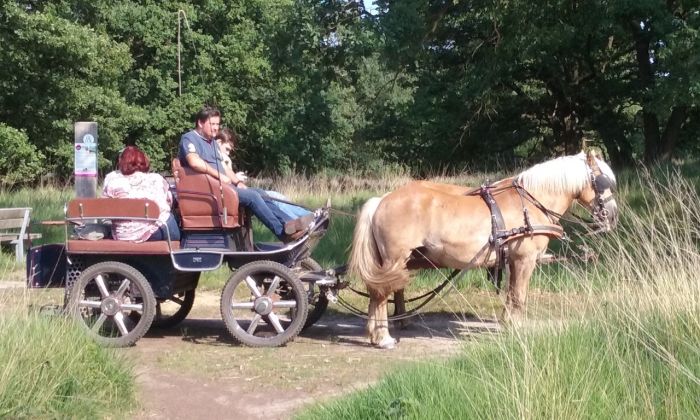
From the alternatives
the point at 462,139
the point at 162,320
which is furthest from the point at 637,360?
the point at 462,139

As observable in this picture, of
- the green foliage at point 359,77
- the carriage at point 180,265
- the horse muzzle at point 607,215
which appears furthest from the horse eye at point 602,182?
the green foliage at point 359,77

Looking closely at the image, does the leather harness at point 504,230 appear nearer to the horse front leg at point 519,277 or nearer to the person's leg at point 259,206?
the horse front leg at point 519,277

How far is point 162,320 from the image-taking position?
27.5ft

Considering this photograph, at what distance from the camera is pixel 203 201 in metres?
7.11

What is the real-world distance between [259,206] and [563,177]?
2.70 meters

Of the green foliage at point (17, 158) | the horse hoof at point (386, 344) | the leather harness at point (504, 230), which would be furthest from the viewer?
the green foliage at point (17, 158)

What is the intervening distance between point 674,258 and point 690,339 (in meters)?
1.26

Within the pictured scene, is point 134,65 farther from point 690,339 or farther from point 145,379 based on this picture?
point 690,339

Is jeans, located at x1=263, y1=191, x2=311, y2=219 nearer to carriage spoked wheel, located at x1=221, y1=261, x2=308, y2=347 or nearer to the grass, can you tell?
carriage spoked wheel, located at x1=221, y1=261, x2=308, y2=347

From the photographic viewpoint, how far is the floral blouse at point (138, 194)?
7.17 meters

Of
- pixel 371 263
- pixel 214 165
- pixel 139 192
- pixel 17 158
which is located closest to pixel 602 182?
pixel 371 263

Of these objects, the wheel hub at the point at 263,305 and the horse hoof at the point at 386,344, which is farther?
the wheel hub at the point at 263,305

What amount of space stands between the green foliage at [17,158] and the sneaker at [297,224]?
792 inches

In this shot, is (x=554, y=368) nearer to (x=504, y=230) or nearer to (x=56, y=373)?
(x=504, y=230)
